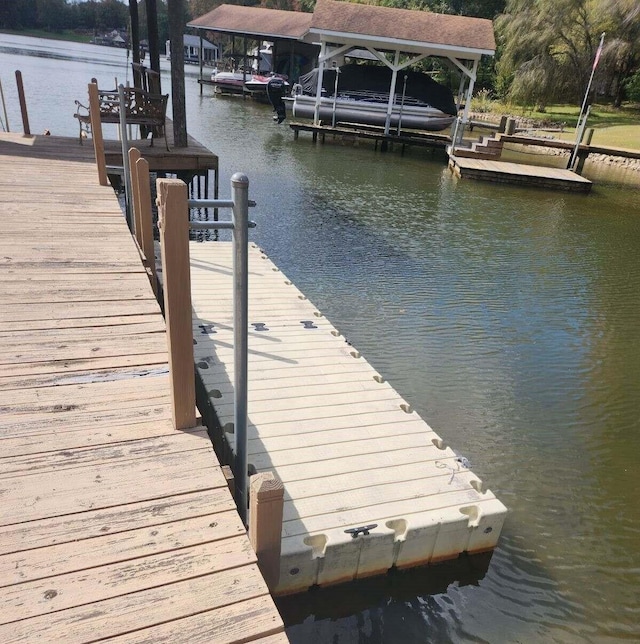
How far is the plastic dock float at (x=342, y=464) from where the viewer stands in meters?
2.79

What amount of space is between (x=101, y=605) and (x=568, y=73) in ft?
117

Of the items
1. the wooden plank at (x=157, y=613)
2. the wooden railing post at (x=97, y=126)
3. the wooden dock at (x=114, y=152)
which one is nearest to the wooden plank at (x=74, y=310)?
the wooden plank at (x=157, y=613)

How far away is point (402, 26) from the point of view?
773 inches

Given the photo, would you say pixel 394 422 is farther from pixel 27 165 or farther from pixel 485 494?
pixel 27 165

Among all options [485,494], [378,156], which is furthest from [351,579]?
[378,156]

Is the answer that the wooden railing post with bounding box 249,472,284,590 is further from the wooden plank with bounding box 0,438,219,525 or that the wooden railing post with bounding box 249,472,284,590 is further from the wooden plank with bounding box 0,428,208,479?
the wooden plank with bounding box 0,428,208,479

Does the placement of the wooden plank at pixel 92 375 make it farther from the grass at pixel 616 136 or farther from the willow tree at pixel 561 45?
the willow tree at pixel 561 45

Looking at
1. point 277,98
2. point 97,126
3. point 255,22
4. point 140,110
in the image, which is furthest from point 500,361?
point 255,22

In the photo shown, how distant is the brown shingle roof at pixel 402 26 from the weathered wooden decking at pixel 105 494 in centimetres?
1869

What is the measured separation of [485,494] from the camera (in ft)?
10.4

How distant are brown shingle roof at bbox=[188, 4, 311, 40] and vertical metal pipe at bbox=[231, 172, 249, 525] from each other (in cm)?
3324

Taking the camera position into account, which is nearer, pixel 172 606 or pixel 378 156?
pixel 172 606

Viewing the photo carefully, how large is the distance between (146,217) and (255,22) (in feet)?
111

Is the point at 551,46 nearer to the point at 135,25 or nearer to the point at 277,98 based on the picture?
the point at 277,98
